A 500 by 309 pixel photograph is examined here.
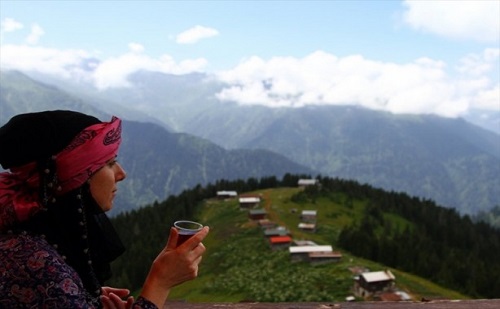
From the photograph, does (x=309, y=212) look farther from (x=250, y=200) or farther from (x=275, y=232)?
(x=275, y=232)

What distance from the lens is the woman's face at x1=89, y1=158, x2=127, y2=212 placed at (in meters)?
4.10

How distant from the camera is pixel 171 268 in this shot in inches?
153

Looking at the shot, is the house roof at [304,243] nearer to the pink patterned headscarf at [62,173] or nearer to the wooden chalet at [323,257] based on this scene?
the wooden chalet at [323,257]

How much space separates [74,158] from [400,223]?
14299 centimetres

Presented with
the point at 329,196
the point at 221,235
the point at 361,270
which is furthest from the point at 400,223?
the point at 361,270

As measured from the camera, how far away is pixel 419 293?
227 feet

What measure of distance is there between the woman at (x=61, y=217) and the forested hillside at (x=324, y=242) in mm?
59562

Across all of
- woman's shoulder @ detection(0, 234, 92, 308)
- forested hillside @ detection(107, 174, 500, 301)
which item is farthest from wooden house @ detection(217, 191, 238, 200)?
woman's shoulder @ detection(0, 234, 92, 308)

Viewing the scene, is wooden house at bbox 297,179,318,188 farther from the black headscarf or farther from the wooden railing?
the black headscarf

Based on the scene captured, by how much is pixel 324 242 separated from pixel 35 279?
333 ft

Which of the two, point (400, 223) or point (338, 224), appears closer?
point (338, 224)

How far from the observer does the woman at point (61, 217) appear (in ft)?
11.0

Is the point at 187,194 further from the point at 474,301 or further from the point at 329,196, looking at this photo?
the point at 474,301

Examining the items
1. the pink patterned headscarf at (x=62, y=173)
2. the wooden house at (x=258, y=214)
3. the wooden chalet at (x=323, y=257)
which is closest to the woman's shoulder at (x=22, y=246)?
the pink patterned headscarf at (x=62, y=173)
